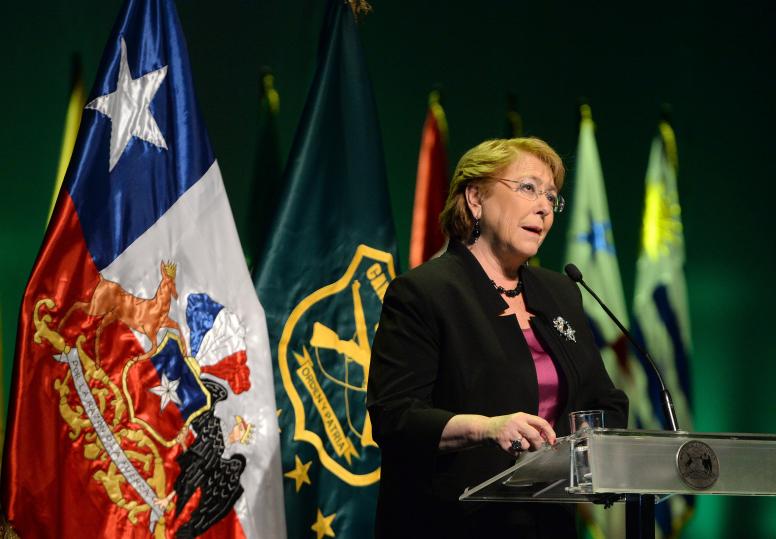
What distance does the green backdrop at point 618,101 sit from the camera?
11.6 ft

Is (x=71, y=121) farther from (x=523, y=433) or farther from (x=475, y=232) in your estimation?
(x=523, y=433)

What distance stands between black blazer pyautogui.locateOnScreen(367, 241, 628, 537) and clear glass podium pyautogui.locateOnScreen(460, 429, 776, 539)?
0.52ft

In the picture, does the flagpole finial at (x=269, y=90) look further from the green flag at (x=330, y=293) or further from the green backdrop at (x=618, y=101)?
the green flag at (x=330, y=293)

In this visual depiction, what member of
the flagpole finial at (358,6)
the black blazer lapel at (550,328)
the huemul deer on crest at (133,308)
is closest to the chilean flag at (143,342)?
the huemul deer on crest at (133,308)

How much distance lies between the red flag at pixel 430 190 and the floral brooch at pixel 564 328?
4.41 feet

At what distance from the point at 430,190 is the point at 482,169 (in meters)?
1.32

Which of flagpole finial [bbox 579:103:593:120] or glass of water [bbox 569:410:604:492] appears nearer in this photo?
glass of water [bbox 569:410:604:492]

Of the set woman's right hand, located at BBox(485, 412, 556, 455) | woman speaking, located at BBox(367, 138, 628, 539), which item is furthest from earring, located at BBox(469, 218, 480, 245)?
woman's right hand, located at BBox(485, 412, 556, 455)

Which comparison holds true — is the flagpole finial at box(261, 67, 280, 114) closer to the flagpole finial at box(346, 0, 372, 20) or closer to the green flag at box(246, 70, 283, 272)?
the green flag at box(246, 70, 283, 272)

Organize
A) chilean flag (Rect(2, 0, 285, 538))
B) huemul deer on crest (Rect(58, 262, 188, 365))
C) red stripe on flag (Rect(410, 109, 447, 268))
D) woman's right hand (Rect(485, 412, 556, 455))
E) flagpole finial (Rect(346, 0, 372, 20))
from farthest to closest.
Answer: red stripe on flag (Rect(410, 109, 447, 268)), flagpole finial (Rect(346, 0, 372, 20)), huemul deer on crest (Rect(58, 262, 188, 365)), chilean flag (Rect(2, 0, 285, 538)), woman's right hand (Rect(485, 412, 556, 455))

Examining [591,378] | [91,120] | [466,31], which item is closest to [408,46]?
[466,31]

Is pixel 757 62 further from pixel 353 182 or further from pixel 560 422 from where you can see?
pixel 560 422

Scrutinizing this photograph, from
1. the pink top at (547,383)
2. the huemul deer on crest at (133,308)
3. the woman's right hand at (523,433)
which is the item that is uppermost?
the huemul deer on crest at (133,308)

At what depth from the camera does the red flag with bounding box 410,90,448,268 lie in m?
3.48
